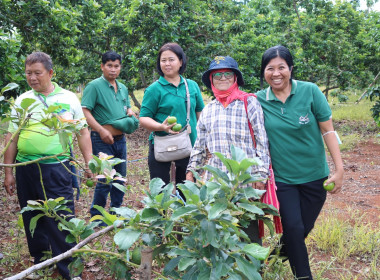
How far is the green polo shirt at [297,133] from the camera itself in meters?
2.41

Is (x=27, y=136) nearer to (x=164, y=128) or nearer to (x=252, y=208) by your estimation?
(x=164, y=128)

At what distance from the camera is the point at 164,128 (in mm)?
2811

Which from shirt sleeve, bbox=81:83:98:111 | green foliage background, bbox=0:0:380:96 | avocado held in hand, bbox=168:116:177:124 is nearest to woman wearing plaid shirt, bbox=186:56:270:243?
avocado held in hand, bbox=168:116:177:124

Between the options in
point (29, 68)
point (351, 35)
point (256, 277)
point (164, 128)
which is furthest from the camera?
point (351, 35)

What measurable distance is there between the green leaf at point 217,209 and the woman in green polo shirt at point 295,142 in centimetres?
136

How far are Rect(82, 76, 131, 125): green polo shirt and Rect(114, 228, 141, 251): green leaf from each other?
8.27ft

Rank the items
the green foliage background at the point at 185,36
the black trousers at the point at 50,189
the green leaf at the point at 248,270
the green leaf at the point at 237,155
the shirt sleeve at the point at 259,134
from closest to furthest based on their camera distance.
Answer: the green leaf at the point at 248,270, the green leaf at the point at 237,155, the shirt sleeve at the point at 259,134, the black trousers at the point at 50,189, the green foliage background at the point at 185,36

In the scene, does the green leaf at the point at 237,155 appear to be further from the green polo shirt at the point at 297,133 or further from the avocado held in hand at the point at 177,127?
the avocado held in hand at the point at 177,127

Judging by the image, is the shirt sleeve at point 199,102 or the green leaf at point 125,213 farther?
the shirt sleeve at point 199,102

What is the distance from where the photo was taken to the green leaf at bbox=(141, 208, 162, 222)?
4.13ft

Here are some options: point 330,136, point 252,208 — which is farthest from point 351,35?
point 252,208

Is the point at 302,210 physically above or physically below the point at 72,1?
below

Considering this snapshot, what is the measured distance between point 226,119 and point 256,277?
1.35 m

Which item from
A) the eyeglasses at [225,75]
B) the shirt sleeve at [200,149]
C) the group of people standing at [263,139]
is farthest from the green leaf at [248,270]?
the eyeglasses at [225,75]
